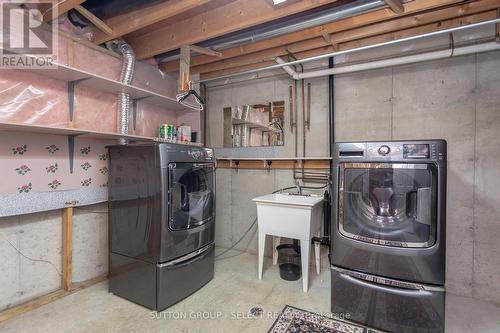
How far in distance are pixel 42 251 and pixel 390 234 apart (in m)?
2.88

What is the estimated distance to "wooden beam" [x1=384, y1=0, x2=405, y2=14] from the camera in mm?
1779

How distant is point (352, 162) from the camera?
1.90 metres

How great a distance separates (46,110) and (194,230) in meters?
1.64

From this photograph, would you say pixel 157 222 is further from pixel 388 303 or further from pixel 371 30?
pixel 371 30

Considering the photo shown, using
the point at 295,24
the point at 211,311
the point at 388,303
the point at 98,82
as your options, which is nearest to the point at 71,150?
the point at 98,82

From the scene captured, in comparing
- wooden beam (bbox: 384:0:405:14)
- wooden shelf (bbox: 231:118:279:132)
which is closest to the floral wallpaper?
wooden shelf (bbox: 231:118:279:132)

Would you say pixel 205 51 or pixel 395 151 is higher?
pixel 205 51

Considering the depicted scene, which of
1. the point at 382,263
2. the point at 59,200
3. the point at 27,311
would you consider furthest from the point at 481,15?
the point at 27,311

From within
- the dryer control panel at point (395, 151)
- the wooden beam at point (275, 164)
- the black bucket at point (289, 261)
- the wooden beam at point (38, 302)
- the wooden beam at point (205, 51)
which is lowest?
the wooden beam at point (38, 302)

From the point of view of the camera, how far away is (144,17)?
204 cm

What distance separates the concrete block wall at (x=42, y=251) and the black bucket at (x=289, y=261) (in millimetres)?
1914

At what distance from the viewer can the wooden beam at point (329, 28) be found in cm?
187

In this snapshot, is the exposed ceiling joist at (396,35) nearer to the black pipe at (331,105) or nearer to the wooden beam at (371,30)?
the wooden beam at (371,30)

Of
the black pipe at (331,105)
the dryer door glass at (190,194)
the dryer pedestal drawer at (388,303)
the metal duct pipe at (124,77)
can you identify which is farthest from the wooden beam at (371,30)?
the dryer pedestal drawer at (388,303)
